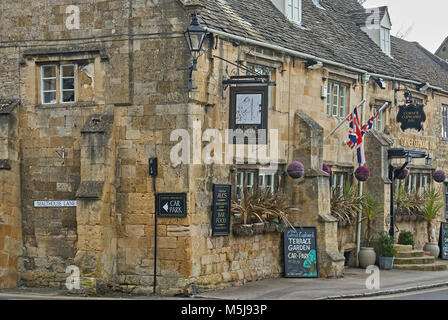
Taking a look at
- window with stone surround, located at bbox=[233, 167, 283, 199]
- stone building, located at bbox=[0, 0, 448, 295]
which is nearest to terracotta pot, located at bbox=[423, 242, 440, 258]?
stone building, located at bbox=[0, 0, 448, 295]

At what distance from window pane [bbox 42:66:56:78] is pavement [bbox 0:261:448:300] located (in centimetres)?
519

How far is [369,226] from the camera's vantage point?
29438 mm

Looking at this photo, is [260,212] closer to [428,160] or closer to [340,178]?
[340,178]

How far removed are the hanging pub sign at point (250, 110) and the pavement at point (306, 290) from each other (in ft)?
11.8

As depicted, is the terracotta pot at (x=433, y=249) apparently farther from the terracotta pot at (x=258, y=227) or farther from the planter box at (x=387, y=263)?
the terracotta pot at (x=258, y=227)

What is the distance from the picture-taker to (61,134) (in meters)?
22.8

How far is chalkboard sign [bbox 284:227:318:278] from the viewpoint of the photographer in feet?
82.2

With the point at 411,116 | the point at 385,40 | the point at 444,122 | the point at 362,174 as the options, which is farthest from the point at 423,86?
the point at 362,174

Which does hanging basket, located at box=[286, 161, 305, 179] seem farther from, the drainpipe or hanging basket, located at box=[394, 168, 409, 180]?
hanging basket, located at box=[394, 168, 409, 180]

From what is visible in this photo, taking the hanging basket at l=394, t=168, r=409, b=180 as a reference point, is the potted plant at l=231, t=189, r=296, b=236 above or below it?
below

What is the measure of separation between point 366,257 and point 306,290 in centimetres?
646
